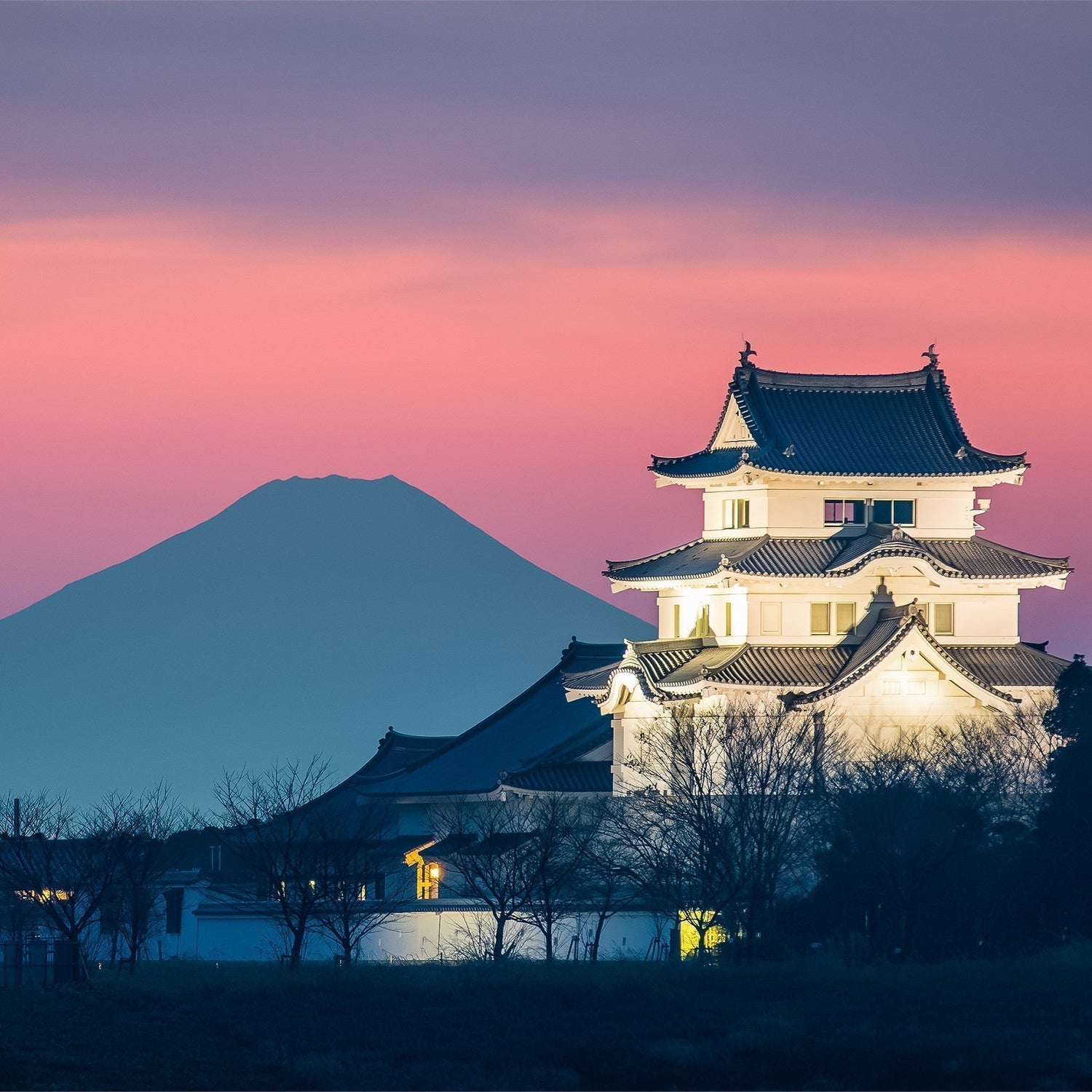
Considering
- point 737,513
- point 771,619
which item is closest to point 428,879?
point 771,619

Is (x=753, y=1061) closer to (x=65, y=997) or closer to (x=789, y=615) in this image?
(x=65, y=997)

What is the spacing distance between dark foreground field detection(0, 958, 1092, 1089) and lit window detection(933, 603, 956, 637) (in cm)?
1906

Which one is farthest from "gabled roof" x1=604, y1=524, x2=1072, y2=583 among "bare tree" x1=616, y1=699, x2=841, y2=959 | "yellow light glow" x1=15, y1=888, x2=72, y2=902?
"yellow light glow" x1=15, y1=888, x2=72, y2=902

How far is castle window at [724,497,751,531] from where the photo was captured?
2357 inches

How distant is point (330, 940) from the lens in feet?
195

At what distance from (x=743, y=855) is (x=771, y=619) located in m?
11.3

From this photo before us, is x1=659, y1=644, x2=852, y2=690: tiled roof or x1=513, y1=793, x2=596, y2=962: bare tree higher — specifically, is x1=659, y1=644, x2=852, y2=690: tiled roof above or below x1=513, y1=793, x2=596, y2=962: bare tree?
above

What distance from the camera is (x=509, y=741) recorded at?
6969cm

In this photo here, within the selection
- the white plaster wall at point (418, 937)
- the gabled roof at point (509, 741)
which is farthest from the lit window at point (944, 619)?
the white plaster wall at point (418, 937)

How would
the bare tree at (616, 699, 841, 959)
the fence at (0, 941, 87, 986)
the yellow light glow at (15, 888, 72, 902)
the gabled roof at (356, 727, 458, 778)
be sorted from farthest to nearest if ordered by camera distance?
the gabled roof at (356, 727, 458, 778) → the yellow light glow at (15, 888, 72, 902) → the bare tree at (616, 699, 841, 959) → the fence at (0, 941, 87, 986)

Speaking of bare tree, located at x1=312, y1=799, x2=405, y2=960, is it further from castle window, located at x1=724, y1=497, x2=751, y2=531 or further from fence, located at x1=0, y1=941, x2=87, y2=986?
castle window, located at x1=724, y1=497, x2=751, y2=531

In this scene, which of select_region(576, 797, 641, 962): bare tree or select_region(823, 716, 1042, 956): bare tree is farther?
select_region(576, 797, 641, 962): bare tree

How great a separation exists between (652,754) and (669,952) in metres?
6.45

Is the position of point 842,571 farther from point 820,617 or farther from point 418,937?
point 418,937
